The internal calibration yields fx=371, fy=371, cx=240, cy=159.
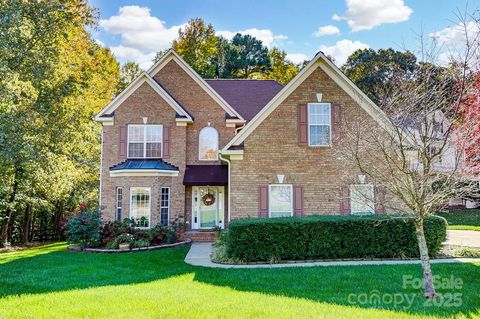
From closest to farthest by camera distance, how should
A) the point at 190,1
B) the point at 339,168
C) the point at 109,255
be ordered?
the point at 109,255 < the point at 339,168 < the point at 190,1

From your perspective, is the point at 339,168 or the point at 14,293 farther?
the point at 339,168

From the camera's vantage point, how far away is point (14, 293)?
7953mm

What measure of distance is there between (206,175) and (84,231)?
6290 mm

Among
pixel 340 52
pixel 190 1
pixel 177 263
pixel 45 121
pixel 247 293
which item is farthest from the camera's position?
pixel 340 52

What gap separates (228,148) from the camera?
15.4m

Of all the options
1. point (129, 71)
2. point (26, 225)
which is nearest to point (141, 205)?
point (26, 225)

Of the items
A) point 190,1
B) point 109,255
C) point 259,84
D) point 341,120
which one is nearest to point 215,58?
point 259,84

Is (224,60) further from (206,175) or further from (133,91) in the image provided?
(206,175)

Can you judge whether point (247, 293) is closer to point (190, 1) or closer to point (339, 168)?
point (339, 168)

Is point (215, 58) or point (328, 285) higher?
point (215, 58)

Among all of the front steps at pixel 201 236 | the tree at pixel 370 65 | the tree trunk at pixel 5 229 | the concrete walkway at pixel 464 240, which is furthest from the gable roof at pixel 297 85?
the tree at pixel 370 65

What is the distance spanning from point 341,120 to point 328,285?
29.6 feet

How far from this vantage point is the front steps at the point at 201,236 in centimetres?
1797

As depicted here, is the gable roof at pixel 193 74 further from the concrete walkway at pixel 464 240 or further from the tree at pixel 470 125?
the concrete walkway at pixel 464 240
